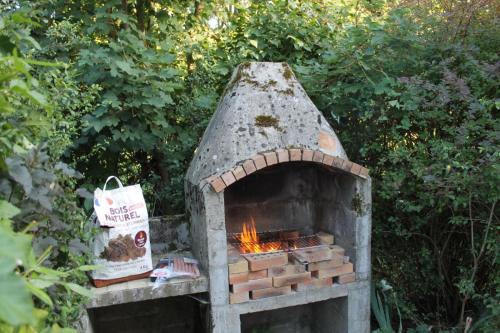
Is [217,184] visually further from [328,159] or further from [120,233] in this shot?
[328,159]

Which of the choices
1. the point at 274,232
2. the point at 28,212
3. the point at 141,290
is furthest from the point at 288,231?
the point at 28,212

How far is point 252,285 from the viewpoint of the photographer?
321 cm

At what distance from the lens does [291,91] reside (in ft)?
11.7

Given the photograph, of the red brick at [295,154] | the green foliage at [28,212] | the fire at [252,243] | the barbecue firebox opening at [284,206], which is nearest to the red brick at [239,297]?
the fire at [252,243]

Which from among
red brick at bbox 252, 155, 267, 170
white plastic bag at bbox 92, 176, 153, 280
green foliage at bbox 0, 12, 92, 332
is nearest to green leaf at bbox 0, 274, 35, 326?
green foliage at bbox 0, 12, 92, 332

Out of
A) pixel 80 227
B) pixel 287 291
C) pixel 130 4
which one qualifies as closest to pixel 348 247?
pixel 287 291

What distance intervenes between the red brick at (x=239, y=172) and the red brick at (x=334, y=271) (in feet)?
3.51

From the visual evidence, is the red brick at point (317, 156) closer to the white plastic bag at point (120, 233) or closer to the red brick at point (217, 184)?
the red brick at point (217, 184)

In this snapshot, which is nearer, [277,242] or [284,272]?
[284,272]

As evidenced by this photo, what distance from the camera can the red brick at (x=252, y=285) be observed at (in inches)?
124

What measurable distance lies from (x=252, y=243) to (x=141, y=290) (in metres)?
1.11

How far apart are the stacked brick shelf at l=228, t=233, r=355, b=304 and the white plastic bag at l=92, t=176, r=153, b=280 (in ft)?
2.35

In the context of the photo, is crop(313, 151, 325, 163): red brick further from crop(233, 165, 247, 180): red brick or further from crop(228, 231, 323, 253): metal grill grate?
crop(228, 231, 323, 253): metal grill grate

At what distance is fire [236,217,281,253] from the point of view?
3.55 m
